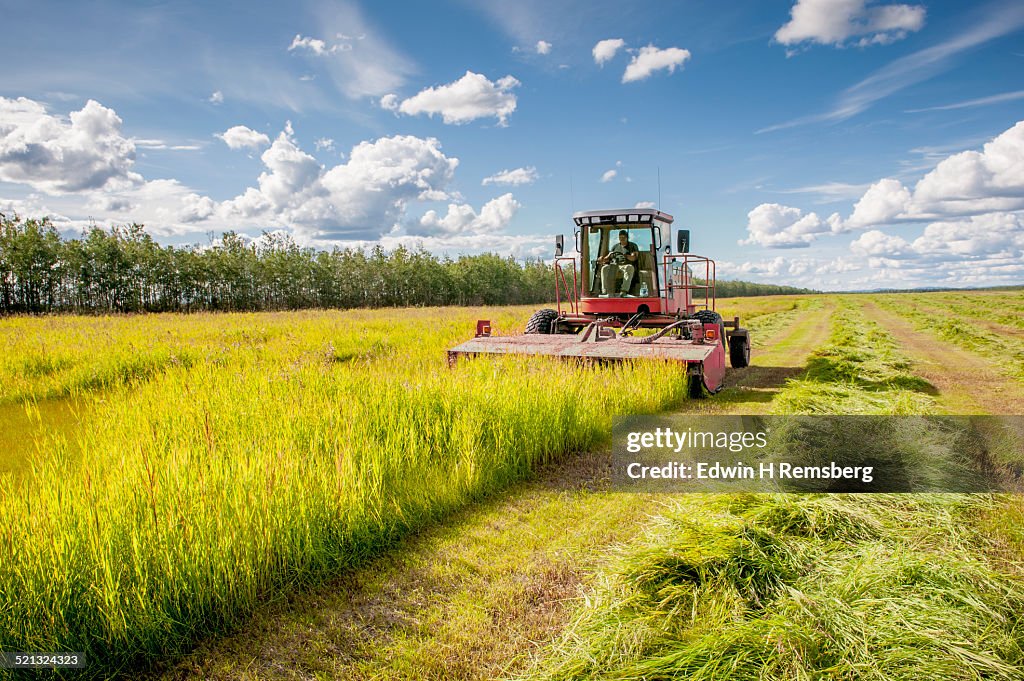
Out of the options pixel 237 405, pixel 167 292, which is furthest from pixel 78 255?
pixel 237 405

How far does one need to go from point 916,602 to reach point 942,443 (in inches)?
129

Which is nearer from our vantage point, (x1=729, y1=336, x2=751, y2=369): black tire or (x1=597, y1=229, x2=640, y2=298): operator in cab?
(x1=597, y1=229, x2=640, y2=298): operator in cab

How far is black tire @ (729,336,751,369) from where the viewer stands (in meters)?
11.0

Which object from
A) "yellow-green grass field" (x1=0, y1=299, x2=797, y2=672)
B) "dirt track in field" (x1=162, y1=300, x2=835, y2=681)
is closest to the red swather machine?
"yellow-green grass field" (x1=0, y1=299, x2=797, y2=672)

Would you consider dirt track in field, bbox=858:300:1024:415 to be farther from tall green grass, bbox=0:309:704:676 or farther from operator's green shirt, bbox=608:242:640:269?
operator's green shirt, bbox=608:242:640:269

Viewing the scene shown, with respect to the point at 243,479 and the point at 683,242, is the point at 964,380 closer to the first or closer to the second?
the point at 683,242

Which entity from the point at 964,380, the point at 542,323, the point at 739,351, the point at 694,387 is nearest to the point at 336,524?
the point at 694,387

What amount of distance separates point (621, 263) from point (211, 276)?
53.6m

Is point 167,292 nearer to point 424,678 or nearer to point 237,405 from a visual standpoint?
point 237,405

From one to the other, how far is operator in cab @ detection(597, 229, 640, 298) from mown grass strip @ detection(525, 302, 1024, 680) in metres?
7.14

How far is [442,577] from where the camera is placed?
309cm

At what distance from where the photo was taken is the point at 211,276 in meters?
54.4

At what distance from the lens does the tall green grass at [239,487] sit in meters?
2.41

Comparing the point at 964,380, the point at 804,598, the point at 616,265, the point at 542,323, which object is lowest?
the point at 964,380
